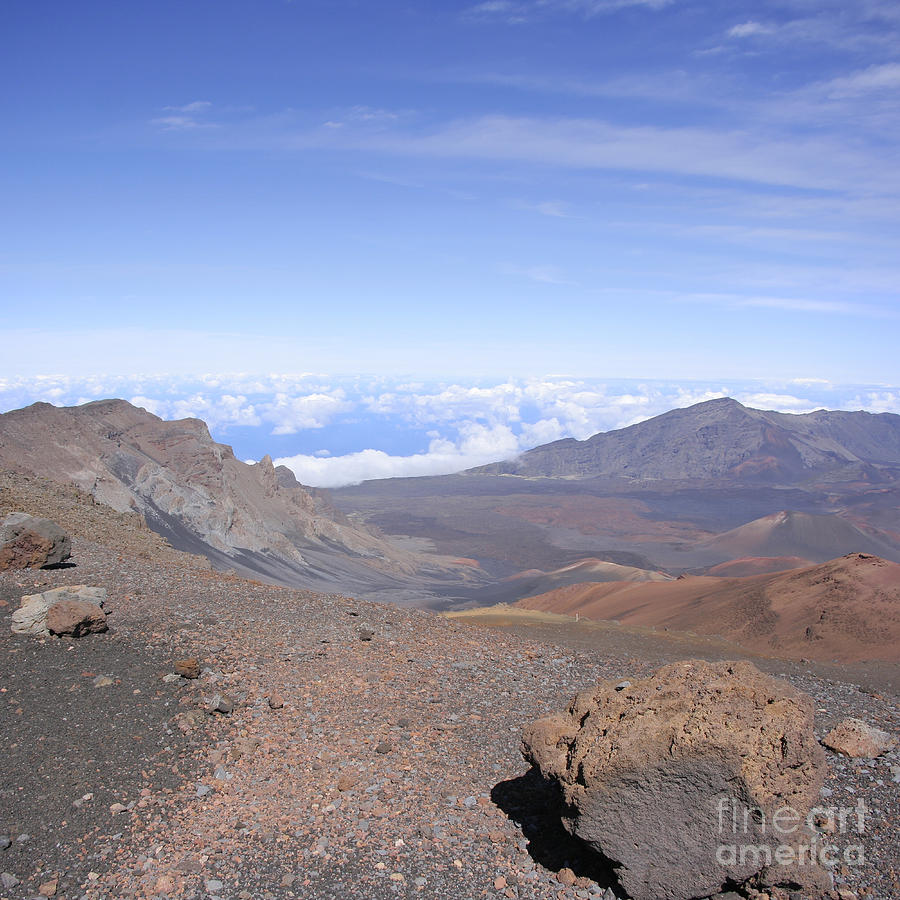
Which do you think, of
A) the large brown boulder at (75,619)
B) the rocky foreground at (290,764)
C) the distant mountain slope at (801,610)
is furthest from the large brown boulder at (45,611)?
the distant mountain slope at (801,610)

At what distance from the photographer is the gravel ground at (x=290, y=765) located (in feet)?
20.1

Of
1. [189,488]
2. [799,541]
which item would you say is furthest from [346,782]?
[799,541]

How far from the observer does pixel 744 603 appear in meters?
26.5

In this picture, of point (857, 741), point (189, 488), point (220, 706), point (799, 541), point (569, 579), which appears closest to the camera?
point (857, 741)

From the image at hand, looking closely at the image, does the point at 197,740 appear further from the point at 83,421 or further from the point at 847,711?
the point at 83,421

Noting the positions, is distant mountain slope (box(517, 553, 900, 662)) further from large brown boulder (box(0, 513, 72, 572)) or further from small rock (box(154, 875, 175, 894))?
small rock (box(154, 875, 175, 894))

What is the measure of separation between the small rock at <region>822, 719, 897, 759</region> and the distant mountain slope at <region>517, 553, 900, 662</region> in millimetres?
12847

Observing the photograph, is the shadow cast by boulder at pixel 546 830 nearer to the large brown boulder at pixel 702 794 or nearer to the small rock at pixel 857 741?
the large brown boulder at pixel 702 794

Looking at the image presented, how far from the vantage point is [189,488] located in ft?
180

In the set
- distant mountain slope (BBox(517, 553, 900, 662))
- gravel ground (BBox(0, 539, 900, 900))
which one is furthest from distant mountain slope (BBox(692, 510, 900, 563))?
gravel ground (BBox(0, 539, 900, 900))

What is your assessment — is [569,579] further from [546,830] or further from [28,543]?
[546,830]

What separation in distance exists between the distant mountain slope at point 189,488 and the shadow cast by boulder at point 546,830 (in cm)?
4073

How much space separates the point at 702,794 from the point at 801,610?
68.6 feet

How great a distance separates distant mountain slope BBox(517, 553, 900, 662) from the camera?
21.2 meters
